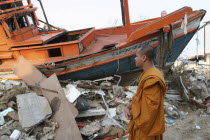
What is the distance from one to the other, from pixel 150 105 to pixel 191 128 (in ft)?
9.65

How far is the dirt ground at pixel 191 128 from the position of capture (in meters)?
3.96

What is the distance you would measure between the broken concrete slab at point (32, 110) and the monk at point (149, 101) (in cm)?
227

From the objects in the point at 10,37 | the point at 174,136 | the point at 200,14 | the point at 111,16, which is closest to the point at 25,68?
the point at 10,37

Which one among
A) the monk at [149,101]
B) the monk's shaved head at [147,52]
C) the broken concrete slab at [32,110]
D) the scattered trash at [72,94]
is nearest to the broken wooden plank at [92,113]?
the scattered trash at [72,94]

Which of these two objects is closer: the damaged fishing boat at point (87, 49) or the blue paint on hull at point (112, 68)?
the damaged fishing boat at point (87, 49)

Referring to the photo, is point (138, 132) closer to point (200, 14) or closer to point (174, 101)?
point (174, 101)

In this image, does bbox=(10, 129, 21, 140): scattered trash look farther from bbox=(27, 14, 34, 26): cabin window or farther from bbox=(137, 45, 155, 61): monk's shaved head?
bbox=(27, 14, 34, 26): cabin window

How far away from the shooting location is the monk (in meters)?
1.87

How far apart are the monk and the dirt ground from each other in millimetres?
2136

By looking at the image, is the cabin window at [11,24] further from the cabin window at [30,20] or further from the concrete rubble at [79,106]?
the concrete rubble at [79,106]

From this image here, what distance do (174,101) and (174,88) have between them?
61cm

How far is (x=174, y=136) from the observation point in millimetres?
3996

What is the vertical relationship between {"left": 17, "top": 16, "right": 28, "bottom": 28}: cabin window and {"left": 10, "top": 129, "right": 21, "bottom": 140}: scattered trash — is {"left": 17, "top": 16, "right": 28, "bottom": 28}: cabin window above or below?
above

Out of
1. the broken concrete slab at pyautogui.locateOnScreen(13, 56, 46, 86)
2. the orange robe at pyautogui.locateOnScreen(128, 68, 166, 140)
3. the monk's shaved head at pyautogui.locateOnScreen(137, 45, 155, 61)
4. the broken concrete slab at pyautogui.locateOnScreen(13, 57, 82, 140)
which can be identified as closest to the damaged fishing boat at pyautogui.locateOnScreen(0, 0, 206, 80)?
the broken concrete slab at pyautogui.locateOnScreen(13, 56, 46, 86)
